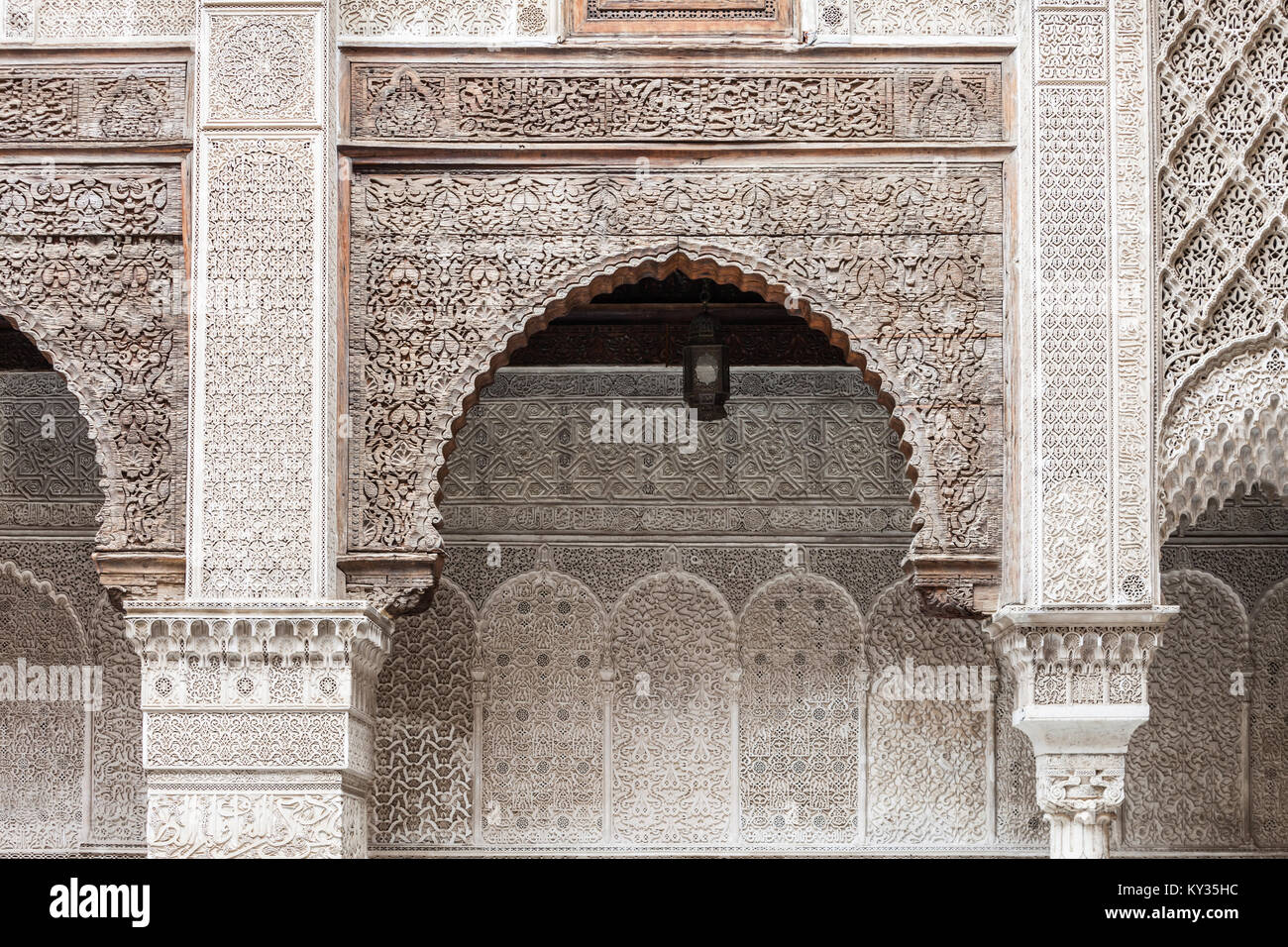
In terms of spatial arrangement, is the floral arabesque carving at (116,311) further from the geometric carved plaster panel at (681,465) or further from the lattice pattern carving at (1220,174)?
the lattice pattern carving at (1220,174)

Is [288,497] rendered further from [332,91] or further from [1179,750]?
[1179,750]

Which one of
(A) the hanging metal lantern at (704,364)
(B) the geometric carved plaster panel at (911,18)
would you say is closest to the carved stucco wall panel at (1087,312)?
(B) the geometric carved plaster panel at (911,18)

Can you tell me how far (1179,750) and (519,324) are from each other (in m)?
3.09

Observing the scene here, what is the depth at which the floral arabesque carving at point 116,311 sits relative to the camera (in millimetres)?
5727

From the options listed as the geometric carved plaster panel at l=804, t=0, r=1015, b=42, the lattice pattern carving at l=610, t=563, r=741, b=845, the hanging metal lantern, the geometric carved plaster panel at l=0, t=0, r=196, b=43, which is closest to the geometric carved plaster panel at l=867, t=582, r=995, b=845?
the lattice pattern carving at l=610, t=563, r=741, b=845

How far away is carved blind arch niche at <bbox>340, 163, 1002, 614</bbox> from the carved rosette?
273 millimetres

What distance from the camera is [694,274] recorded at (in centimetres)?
589

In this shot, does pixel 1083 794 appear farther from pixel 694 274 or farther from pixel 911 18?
pixel 911 18

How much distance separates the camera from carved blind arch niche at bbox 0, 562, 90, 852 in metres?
7.21

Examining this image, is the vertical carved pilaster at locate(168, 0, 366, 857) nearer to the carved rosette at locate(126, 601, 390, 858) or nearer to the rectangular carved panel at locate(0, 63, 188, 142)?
the carved rosette at locate(126, 601, 390, 858)

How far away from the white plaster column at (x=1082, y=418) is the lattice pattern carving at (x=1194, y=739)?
1.65 m

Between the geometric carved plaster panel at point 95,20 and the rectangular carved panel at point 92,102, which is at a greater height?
the geometric carved plaster panel at point 95,20
